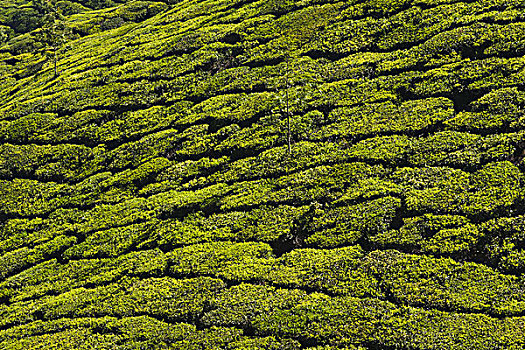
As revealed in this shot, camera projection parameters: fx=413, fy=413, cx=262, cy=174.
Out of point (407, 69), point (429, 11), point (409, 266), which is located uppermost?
point (429, 11)

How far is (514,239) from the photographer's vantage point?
18844 mm

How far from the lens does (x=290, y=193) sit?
26.0m

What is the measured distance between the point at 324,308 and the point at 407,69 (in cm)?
2101

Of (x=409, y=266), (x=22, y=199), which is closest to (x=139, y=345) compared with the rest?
(x=409, y=266)

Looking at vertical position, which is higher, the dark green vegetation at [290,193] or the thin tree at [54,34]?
the thin tree at [54,34]

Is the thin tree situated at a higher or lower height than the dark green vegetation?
higher

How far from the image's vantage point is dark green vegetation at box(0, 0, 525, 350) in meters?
19.0

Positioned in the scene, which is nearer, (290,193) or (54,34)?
(290,193)

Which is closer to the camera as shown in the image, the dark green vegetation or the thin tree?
the dark green vegetation

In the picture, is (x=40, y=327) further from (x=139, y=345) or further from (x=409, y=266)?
(x=409, y=266)

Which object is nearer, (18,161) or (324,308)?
(324,308)

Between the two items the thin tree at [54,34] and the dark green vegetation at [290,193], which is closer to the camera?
the dark green vegetation at [290,193]

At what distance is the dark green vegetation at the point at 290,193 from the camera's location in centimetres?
1902

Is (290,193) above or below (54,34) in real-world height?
below
